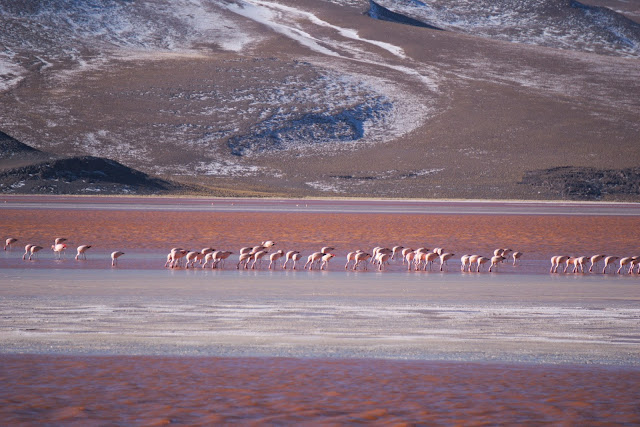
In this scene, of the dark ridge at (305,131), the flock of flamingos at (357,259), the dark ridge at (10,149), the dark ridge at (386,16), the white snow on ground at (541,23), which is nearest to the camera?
the flock of flamingos at (357,259)

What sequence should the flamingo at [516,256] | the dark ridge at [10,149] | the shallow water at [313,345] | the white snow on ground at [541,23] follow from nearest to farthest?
1. the shallow water at [313,345]
2. the flamingo at [516,256]
3. the dark ridge at [10,149]
4. the white snow on ground at [541,23]

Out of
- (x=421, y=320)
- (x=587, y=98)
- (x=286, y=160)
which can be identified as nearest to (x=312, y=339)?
(x=421, y=320)

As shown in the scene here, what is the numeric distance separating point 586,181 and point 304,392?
3096 inches

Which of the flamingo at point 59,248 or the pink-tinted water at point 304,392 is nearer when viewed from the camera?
the pink-tinted water at point 304,392

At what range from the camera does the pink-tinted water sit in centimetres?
739

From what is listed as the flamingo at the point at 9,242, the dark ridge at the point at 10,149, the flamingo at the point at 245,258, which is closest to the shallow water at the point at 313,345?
the flamingo at the point at 245,258

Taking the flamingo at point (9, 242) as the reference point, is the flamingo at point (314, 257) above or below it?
above

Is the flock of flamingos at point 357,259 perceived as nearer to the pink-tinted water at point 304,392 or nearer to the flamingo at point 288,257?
the flamingo at point 288,257

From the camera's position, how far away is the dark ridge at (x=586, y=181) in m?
80.0

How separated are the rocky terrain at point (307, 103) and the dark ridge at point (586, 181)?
8.6 inches

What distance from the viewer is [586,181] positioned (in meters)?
82.5

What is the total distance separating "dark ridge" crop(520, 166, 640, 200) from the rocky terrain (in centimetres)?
22

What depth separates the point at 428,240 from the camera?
30.2 metres

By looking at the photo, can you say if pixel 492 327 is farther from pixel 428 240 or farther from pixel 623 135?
pixel 623 135
